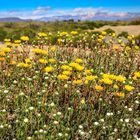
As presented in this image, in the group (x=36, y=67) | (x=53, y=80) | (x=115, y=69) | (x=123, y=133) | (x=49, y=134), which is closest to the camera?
(x=49, y=134)

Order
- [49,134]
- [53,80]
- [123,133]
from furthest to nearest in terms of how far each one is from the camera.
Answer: [53,80] → [123,133] → [49,134]

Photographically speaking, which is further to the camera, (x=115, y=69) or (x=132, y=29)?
(x=132, y=29)

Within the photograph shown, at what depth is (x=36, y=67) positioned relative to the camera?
967 centimetres

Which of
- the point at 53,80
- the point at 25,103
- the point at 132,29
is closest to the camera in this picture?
the point at 25,103

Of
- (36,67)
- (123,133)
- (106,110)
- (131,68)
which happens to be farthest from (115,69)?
(123,133)

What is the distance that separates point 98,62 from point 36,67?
2294mm

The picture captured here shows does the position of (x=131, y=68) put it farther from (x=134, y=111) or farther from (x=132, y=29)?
(x=132, y=29)

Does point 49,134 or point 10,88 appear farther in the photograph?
point 10,88

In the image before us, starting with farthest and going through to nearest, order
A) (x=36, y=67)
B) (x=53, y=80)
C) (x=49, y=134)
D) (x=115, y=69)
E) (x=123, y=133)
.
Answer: (x=115, y=69), (x=36, y=67), (x=53, y=80), (x=123, y=133), (x=49, y=134)

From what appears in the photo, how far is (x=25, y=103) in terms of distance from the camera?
24.5 feet

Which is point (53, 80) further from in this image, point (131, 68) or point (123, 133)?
point (131, 68)

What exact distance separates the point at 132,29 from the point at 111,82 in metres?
28.3

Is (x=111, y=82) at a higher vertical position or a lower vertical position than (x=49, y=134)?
higher

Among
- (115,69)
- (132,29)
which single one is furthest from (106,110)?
(132,29)
